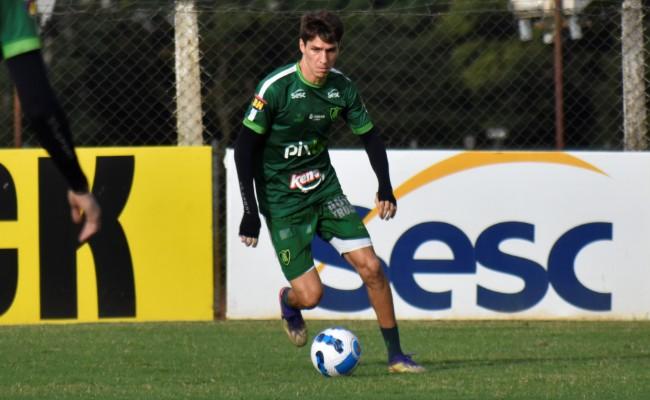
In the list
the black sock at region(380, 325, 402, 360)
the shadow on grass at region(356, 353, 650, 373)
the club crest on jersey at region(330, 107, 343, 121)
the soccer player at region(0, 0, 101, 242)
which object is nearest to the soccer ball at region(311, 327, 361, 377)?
the black sock at region(380, 325, 402, 360)

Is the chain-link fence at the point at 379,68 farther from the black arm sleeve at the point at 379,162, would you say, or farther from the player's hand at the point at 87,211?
the player's hand at the point at 87,211

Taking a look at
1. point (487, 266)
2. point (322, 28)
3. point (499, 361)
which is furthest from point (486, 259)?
point (322, 28)

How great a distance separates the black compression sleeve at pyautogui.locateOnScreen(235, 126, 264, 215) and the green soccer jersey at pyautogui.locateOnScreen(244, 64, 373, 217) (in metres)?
0.05

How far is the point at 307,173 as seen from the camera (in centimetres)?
785

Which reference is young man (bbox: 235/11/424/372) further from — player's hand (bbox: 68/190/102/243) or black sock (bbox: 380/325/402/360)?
player's hand (bbox: 68/190/102/243)

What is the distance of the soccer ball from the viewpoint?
24.0 ft

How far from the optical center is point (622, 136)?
38.3ft

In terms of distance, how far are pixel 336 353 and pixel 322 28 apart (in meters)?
1.79

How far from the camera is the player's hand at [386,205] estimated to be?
24.9 ft

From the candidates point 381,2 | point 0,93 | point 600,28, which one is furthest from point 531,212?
point 0,93

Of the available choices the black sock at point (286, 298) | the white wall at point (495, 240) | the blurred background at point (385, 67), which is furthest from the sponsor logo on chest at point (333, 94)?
the blurred background at point (385, 67)

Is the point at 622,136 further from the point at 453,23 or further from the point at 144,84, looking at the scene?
the point at 144,84

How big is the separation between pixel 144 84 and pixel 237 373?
4.60 m

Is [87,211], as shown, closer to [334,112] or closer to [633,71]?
[334,112]
